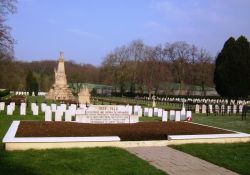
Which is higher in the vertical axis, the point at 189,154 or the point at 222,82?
the point at 222,82

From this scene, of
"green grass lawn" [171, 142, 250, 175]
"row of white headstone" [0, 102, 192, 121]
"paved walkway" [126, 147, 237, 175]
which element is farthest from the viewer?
"row of white headstone" [0, 102, 192, 121]

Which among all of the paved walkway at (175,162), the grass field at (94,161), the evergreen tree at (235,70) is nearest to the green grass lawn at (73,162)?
the grass field at (94,161)

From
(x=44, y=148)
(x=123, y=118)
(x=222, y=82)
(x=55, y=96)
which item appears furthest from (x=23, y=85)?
(x=44, y=148)

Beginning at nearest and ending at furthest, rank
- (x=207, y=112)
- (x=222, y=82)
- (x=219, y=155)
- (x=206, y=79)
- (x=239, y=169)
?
(x=239, y=169), (x=219, y=155), (x=207, y=112), (x=222, y=82), (x=206, y=79)

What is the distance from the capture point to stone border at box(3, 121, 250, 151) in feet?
39.1

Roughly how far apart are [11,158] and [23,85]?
8374 cm

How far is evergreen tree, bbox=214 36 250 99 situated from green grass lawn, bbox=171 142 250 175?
3297 centimetres

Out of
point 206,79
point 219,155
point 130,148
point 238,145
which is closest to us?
point 219,155

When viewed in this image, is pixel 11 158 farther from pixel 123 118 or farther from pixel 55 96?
pixel 55 96

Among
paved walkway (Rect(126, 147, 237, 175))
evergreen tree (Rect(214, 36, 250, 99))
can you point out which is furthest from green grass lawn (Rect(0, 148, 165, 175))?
evergreen tree (Rect(214, 36, 250, 99))

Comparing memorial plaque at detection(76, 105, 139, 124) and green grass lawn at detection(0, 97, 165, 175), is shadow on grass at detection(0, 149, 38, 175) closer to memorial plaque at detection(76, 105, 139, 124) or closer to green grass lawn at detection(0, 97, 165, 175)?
green grass lawn at detection(0, 97, 165, 175)

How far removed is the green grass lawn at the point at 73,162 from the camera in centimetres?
908

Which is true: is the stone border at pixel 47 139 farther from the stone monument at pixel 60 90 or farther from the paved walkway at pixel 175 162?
the stone monument at pixel 60 90

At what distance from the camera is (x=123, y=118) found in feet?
61.3
